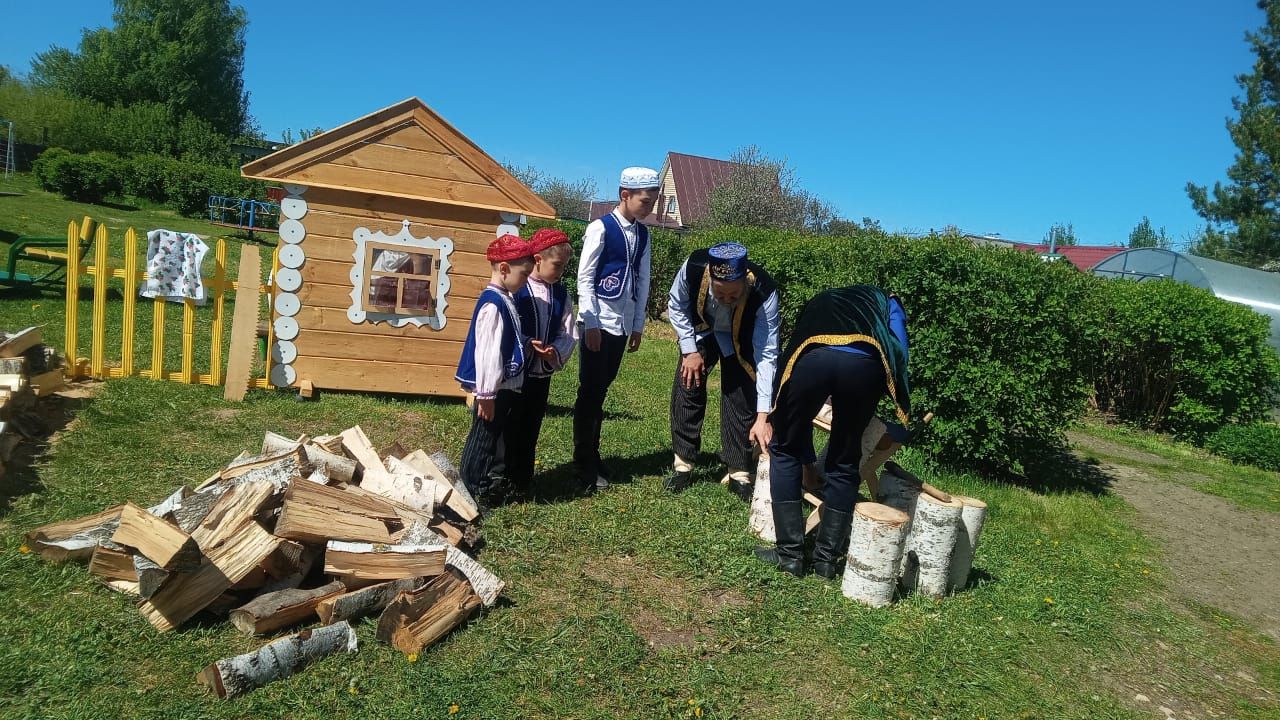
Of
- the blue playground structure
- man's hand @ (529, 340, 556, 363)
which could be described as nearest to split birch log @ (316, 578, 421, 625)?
man's hand @ (529, 340, 556, 363)

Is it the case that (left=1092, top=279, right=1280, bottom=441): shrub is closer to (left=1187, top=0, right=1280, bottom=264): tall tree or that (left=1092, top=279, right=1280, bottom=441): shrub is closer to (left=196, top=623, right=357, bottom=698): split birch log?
(left=196, top=623, right=357, bottom=698): split birch log

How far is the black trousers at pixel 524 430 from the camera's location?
481 centimetres

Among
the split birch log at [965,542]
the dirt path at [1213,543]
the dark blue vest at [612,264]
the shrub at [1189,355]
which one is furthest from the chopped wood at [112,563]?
the shrub at [1189,355]

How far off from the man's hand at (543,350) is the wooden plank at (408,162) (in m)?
3.08

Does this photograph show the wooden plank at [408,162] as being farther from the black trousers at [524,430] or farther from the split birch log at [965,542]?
the split birch log at [965,542]

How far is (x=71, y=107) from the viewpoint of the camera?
39562 mm

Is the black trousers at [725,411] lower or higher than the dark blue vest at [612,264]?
lower

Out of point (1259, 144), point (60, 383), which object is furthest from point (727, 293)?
point (1259, 144)

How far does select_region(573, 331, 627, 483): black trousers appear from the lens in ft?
16.9

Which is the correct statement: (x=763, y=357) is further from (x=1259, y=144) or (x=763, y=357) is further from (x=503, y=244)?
(x=1259, y=144)

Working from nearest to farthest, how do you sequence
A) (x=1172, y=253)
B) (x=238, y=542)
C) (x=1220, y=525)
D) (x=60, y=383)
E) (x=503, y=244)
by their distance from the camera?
1. (x=238, y=542)
2. (x=503, y=244)
3. (x=60, y=383)
4. (x=1220, y=525)
5. (x=1172, y=253)

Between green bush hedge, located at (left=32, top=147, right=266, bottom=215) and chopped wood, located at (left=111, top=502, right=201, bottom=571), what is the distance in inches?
1106

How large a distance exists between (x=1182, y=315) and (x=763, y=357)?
793 cm

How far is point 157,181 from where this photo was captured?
93.9ft
